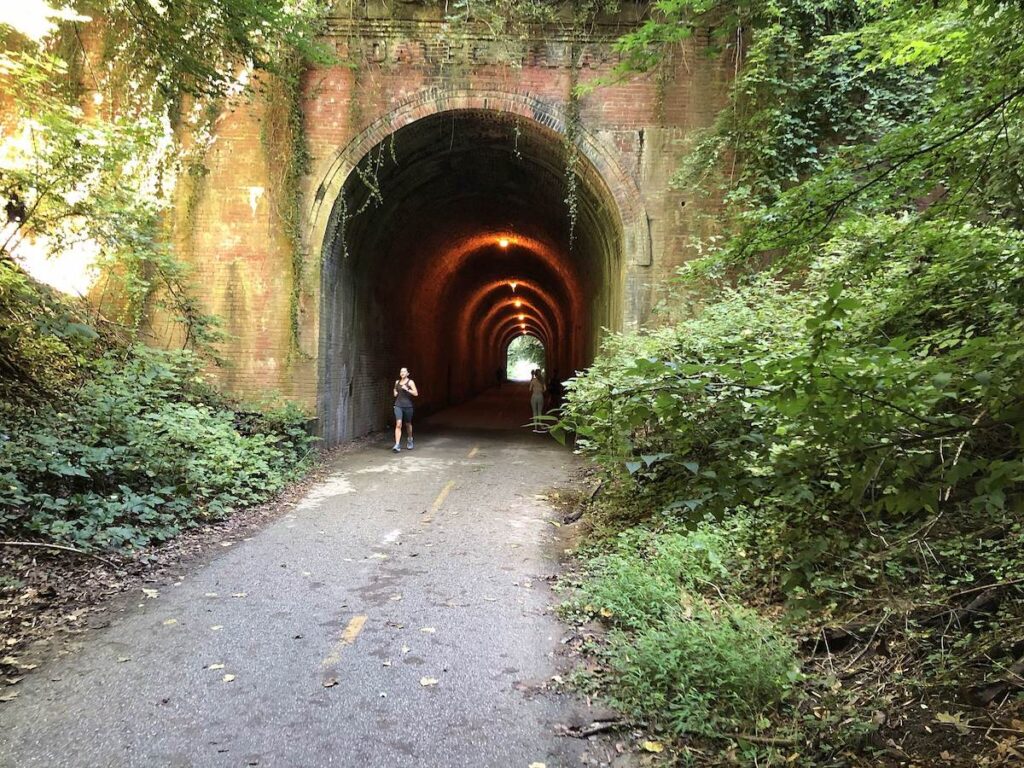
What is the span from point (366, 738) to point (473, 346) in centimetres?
2828

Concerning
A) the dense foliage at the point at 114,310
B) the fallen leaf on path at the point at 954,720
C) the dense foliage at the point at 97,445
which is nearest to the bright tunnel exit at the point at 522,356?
the dense foliage at the point at 114,310

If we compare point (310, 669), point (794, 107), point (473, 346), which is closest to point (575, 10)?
point (794, 107)

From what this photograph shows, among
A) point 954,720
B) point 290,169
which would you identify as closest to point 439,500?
point 954,720

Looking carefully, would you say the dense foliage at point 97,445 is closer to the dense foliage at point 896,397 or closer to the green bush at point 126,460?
the green bush at point 126,460

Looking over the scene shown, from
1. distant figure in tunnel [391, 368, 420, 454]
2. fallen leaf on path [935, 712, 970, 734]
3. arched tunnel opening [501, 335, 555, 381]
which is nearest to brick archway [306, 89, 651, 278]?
distant figure in tunnel [391, 368, 420, 454]

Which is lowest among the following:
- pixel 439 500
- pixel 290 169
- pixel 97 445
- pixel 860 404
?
pixel 439 500

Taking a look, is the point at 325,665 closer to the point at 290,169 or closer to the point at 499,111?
the point at 290,169

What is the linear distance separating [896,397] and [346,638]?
146 inches

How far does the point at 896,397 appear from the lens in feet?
6.64

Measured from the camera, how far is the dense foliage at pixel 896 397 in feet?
6.81

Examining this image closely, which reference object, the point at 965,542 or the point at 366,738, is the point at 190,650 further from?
the point at 965,542

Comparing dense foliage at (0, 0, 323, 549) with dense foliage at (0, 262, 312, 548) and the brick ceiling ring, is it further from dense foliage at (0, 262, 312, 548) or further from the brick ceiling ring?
the brick ceiling ring

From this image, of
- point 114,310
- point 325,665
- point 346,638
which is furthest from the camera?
point 114,310

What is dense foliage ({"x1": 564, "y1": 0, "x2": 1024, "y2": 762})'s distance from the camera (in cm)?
208
